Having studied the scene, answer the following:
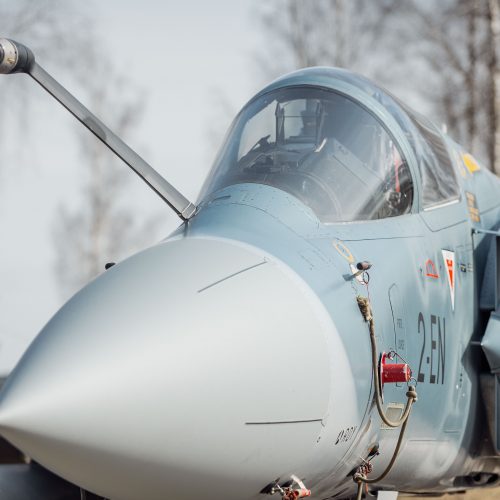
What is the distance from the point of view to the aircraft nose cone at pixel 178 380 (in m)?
3.44

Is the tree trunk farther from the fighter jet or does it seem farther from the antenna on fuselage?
the antenna on fuselage

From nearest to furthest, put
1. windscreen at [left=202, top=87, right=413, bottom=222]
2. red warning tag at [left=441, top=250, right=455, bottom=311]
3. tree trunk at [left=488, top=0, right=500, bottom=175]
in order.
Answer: windscreen at [left=202, top=87, right=413, bottom=222] → red warning tag at [left=441, top=250, right=455, bottom=311] → tree trunk at [left=488, top=0, right=500, bottom=175]

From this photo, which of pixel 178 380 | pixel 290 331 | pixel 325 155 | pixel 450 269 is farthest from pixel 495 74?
pixel 178 380

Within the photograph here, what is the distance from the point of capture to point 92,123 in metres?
4.82

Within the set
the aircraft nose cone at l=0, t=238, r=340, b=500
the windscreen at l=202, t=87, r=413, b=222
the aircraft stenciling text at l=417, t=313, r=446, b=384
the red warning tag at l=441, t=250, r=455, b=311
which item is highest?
the windscreen at l=202, t=87, r=413, b=222

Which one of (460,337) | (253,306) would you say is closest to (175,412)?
(253,306)

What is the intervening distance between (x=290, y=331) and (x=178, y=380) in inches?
21.2

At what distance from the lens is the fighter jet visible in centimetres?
352

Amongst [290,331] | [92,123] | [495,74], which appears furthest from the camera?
[495,74]

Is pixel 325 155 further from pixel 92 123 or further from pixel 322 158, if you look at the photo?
pixel 92 123

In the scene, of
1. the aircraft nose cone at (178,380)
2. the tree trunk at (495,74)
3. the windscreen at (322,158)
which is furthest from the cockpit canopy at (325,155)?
the tree trunk at (495,74)

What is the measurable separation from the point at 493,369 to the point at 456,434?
1.33 ft

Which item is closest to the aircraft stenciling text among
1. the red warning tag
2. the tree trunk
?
the red warning tag

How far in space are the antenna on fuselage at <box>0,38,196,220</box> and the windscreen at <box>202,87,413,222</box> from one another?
35 cm
